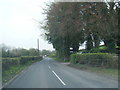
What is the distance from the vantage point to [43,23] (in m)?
41.5

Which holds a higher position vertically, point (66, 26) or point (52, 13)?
point (52, 13)

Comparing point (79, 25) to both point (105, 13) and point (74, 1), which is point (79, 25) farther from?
point (105, 13)

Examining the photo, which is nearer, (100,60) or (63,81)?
(63,81)

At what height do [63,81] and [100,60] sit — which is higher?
[100,60]

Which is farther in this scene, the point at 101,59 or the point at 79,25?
the point at 79,25

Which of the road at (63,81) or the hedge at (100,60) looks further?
the hedge at (100,60)

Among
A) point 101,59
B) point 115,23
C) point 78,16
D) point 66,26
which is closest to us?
point 115,23

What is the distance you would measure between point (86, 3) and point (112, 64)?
8.59 m

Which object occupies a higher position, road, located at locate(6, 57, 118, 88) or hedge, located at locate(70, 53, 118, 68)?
hedge, located at locate(70, 53, 118, 68)

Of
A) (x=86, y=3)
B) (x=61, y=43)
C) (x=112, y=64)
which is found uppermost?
(x=86, y=3)

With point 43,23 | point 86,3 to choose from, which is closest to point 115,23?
point 86,3

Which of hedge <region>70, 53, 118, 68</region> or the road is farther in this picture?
hedge <region>70, 53, 118, 68</region>

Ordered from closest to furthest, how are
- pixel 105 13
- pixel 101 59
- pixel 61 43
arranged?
1. pixel 105 13
2. pixel 101 59
3. pixel 61 43

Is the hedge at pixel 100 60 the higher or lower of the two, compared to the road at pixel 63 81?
higher
